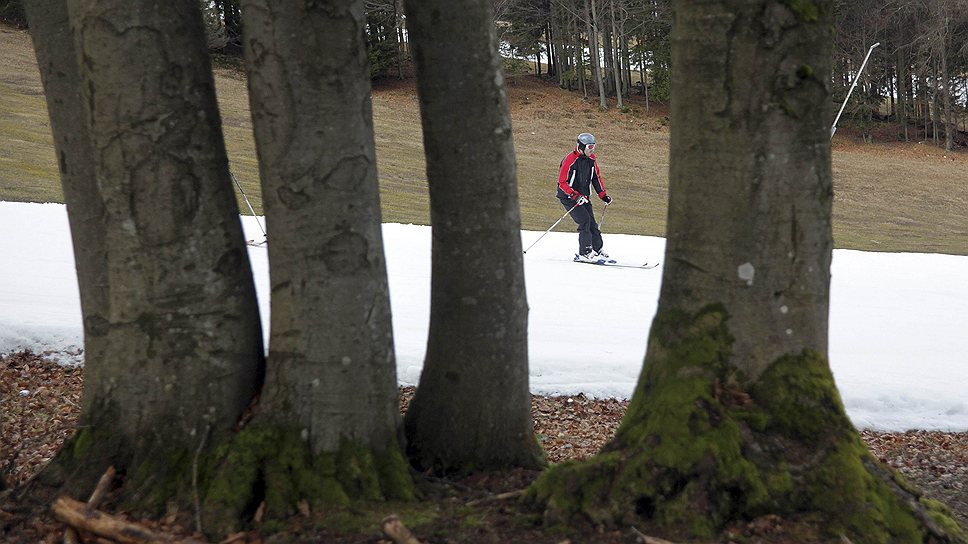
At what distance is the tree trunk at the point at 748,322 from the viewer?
138 inches

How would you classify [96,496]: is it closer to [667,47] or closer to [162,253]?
[162,253]

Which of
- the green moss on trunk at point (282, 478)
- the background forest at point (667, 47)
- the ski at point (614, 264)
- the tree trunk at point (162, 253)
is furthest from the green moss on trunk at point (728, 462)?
the background forest at point (667, 47)

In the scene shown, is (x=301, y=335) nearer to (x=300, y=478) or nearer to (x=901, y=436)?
(x=300, y=478)

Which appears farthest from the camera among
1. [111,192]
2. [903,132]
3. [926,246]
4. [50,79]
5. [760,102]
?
[903,132]

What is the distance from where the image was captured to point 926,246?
20969 mm

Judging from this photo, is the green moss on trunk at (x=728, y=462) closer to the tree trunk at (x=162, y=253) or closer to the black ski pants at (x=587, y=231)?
the tree trunk at (x=162, y=253)

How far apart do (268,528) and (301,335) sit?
29.7 inches

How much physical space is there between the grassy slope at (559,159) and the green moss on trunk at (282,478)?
1466 centimetres

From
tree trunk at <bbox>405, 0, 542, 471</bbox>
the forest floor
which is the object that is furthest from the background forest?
tree trunk at <bbox>405, 0, 542, 471</bbox>

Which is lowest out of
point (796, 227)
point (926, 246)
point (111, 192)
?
point (926, 246)

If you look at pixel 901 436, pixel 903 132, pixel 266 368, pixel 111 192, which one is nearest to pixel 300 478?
pixel 266 368

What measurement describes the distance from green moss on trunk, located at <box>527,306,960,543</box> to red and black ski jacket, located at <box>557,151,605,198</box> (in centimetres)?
1044

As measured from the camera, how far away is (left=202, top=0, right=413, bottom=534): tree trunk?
3.83 m

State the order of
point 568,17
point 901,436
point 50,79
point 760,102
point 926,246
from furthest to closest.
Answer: point 568,17
point 926,246
point 901,436
point 50,79
point 760,102
